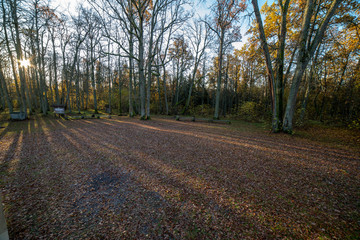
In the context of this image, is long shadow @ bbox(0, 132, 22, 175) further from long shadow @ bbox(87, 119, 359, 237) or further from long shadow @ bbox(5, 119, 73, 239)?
long shadow @ bbox(87, 119, 359, 237)

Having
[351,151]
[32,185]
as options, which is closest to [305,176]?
[351,151]

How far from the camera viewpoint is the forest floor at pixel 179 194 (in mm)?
2010

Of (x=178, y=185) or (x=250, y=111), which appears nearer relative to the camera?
(x=178, y=185)

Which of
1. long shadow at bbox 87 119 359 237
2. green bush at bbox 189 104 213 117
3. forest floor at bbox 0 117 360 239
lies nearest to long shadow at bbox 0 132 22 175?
forest floor at bbox 0 117 360 239

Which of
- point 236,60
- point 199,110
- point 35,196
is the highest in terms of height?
point 236,60

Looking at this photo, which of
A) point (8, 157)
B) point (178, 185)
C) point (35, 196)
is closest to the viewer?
point (35, 196)

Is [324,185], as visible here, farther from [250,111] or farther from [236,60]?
[236,60]

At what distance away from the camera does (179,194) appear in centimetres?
278

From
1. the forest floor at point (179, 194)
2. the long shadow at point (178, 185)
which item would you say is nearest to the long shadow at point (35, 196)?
the forest floor at point (179, 194)

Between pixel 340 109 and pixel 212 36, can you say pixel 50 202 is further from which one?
pixel 340 109

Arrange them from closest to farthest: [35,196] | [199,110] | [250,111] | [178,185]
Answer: [35,196], [178,185], [250,111], [199,110]

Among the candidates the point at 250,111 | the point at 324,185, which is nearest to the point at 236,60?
the point at 250,111

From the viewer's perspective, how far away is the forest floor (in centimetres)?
201

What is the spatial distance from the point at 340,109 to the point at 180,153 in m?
20.8
